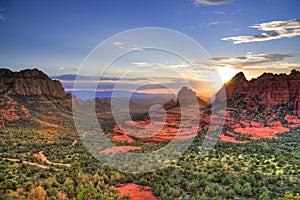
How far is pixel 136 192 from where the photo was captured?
20.2m

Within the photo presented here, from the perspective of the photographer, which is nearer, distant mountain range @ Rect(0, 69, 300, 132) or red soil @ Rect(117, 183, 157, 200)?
red soil @ Rect(117, 183, 157, 200)

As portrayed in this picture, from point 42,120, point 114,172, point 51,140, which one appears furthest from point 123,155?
point 42,120

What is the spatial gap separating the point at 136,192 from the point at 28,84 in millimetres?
64322

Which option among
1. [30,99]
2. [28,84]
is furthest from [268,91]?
[28,84]

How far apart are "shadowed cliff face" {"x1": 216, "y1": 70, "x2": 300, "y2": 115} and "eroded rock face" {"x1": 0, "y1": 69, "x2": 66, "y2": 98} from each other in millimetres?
47878

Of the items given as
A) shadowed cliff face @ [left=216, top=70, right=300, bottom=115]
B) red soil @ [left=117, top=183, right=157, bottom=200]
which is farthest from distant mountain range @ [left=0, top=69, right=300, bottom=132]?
red soil @ [left=117, top=183, right=157, bottom=200]

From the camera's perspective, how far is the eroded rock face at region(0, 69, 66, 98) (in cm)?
6894

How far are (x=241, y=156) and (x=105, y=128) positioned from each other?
1895cm

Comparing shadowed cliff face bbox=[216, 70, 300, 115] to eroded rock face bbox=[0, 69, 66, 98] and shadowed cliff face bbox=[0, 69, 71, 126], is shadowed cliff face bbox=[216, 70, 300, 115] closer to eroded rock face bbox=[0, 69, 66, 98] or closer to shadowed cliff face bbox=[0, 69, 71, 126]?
shadowed cliff face bbox=[0, 69, 71, 126]

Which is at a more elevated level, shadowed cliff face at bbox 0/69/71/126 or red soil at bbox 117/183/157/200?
shadowed cliff face at bbox 0/69/71/126

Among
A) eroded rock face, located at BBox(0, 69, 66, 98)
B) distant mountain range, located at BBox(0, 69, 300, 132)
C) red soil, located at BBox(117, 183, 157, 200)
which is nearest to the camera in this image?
red soil, located at BBox(117, 183, 157, 200)

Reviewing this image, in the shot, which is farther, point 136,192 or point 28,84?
point 28,84

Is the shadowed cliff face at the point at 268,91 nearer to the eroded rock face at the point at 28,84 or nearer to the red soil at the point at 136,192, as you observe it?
the red soil at the point at 136,192

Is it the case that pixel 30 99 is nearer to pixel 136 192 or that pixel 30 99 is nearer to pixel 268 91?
pixel 268 91
